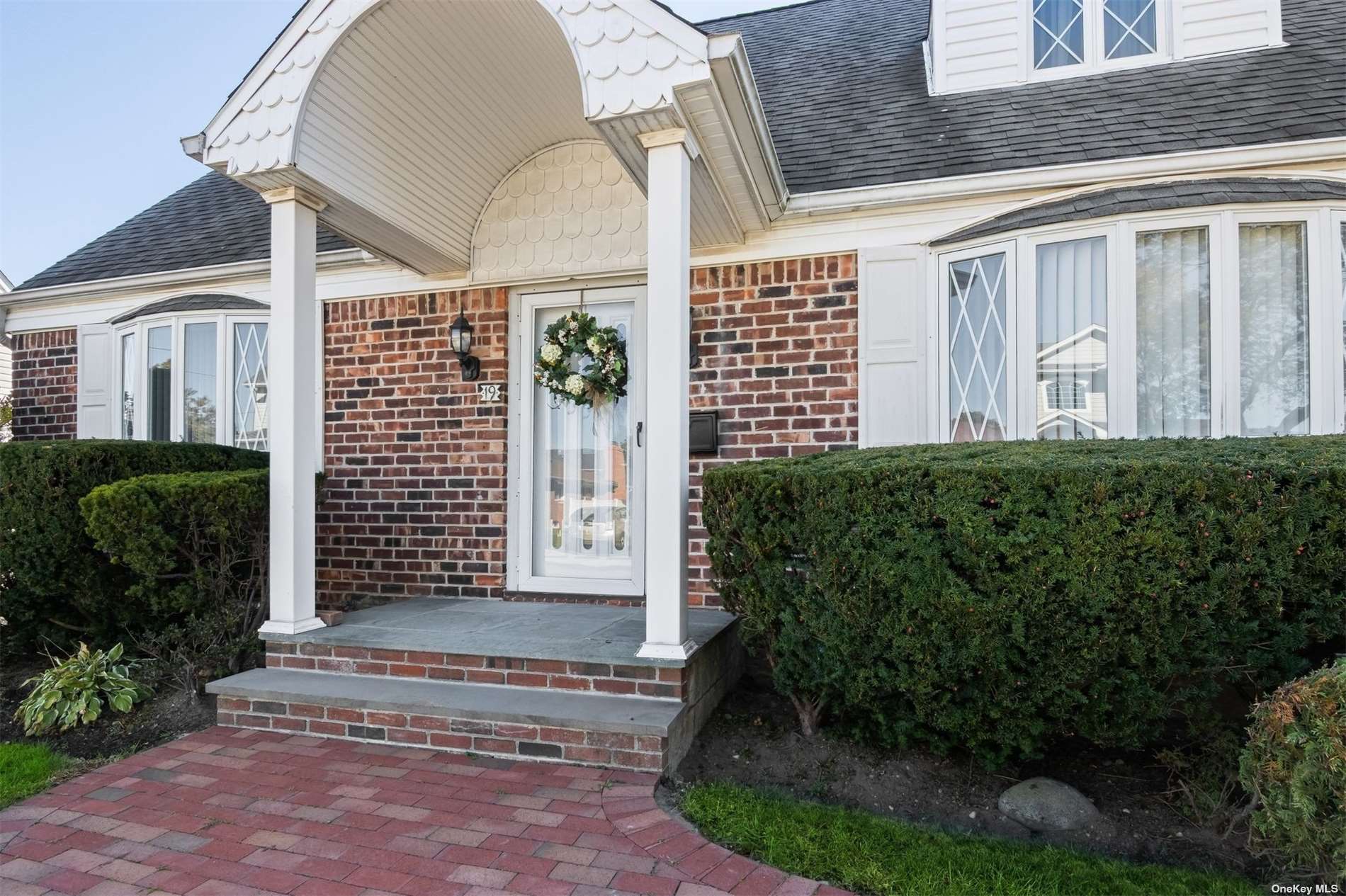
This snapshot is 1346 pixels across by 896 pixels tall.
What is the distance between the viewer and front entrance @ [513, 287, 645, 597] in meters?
5.10

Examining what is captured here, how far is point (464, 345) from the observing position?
5.21m

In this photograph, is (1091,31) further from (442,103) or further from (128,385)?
(128,385)

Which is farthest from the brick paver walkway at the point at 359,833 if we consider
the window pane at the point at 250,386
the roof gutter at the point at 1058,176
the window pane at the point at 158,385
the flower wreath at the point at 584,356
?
the window pane at the point at 158,385

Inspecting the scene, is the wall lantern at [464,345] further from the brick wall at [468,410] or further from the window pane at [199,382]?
the window pane at [199,382]

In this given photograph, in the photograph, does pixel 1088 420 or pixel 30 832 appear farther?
pixel 1088 420

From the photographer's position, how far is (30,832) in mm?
2578

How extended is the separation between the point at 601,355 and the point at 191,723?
9.91 feet

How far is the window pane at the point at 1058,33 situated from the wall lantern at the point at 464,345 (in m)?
4.49

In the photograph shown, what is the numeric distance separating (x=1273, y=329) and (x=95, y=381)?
837 centimetres

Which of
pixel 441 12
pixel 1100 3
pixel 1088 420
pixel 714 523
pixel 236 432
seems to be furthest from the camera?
pixel 236 432

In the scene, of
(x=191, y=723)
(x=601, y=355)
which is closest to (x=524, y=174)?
(x=601, y=355)

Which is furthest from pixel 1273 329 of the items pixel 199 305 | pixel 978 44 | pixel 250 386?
pixel 199 305

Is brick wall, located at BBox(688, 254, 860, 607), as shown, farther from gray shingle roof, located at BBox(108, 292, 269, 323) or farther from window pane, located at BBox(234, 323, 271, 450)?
gray shingle roof, located at BBox(108, 292, 269, 323)

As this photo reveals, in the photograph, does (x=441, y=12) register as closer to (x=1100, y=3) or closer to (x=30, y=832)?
(x=30, y=832)
